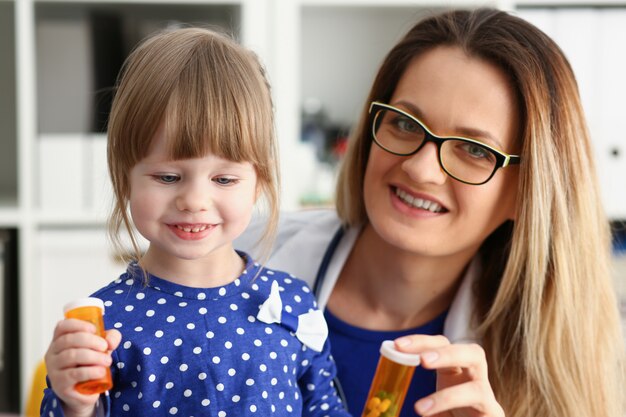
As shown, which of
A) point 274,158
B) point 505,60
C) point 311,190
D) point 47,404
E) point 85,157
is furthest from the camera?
point 311,190

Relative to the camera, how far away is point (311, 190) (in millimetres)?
2762

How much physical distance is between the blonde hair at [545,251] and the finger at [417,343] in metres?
0.37

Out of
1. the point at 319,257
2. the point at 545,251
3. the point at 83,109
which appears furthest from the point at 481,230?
the point at 83,109

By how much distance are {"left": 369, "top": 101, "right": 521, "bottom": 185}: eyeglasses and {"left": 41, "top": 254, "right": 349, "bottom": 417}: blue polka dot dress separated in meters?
0.40

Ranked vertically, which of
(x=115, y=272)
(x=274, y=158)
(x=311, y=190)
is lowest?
(x=115, y=272)

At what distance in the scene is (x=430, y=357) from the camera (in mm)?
951

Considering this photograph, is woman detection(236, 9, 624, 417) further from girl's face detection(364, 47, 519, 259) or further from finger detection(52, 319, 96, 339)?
finger detection(52, 319, 96, 339)

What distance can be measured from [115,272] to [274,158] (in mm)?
1734

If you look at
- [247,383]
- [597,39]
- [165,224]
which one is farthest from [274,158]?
[597,39]

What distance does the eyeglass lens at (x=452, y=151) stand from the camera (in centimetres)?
124

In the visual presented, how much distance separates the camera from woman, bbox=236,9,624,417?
49.2 inches

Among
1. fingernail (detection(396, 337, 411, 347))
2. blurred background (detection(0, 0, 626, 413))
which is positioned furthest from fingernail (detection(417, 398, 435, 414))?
blurred background (detection(0, 0, 626, 413))

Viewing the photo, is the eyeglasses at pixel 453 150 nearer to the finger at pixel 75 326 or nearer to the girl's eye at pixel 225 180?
the girl's eye at pixel 225 180

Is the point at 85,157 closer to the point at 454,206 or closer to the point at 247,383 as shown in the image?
the point at 454,206
